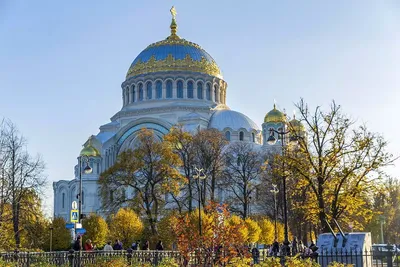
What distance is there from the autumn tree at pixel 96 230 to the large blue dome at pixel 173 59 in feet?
84.5

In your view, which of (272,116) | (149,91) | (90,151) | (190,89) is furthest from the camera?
(149,91)

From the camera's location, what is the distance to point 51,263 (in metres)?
18.2

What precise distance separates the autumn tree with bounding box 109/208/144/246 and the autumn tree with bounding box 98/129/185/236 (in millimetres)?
712

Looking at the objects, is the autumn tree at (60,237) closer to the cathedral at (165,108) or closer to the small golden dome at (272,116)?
the cathedral at (165,108)

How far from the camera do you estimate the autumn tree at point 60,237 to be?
4116 cm

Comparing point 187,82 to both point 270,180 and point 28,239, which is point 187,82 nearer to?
point 270,180

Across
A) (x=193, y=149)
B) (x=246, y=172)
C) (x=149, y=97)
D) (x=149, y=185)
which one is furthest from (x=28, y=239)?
(x=149, y=97)

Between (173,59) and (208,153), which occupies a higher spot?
(173,59)

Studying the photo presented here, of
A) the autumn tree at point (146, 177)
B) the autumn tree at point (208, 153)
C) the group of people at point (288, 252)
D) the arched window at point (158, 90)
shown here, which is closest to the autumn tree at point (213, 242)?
the group of people at point (288, 252)

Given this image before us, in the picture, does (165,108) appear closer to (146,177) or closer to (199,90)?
(199,90)

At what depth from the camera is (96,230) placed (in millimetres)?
40781

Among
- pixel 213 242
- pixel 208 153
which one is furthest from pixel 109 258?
pixel 208 153

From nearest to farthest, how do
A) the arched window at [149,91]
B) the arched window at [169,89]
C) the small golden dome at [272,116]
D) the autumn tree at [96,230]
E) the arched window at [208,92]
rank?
the autumn tree at [96,230] < the small golden dome at [272,116] < the arched window at [169,89] < the arched window at [149,91] < the arched window at [208,92]

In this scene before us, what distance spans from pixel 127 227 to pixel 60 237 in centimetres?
570
